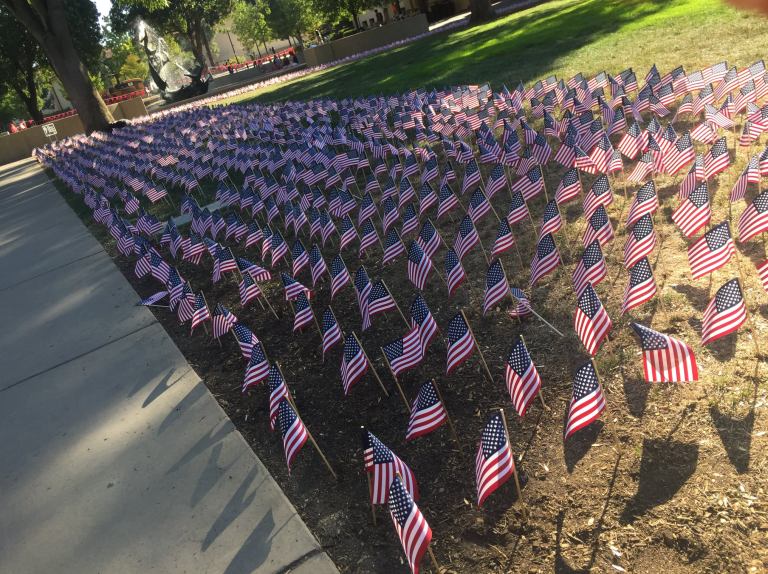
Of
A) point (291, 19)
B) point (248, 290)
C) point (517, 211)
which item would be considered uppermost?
point (291, 19)

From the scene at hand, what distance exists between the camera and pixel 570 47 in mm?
18703

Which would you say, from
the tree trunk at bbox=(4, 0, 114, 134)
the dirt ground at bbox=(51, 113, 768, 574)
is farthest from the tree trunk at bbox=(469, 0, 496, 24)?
the dirt ground at bbox=(51, 113, 768, 574)

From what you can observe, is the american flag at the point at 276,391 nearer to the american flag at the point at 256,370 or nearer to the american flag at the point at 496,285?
the american flag at the point at 256,370

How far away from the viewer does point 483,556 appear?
13.3 feet


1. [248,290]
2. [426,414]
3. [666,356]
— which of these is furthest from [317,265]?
[666,356]

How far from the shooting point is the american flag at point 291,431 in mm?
4734

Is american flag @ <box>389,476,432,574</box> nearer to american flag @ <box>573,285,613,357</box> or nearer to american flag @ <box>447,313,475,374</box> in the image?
american flag @ <box>447,313,475,374</box>

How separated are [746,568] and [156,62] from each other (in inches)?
2403

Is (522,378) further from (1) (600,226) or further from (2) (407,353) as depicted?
(1) (600,226)

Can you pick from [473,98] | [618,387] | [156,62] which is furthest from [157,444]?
[156,62]

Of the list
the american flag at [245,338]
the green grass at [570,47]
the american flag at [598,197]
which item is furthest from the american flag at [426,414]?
the green grass at [570,47]

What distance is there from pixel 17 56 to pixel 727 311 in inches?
2206

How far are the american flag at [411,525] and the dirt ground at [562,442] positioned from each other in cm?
69

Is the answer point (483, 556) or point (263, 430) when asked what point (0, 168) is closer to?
point (263, 430)
